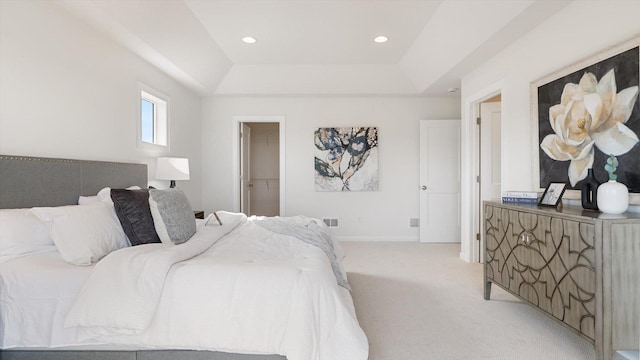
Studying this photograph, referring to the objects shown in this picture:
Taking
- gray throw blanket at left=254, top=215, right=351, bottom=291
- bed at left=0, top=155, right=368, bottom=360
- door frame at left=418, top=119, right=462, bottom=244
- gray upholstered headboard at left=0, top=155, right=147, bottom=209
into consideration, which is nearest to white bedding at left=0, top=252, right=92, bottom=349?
bed at left=0, top=155, right=368, bottom=360

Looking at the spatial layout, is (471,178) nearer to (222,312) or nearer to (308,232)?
(308,232)

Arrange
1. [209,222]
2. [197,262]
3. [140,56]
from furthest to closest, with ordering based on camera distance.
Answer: [140,56] < [209,222] < [197,262]

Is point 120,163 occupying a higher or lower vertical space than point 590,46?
lower

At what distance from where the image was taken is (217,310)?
63.2 inches

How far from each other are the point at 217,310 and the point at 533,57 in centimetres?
329

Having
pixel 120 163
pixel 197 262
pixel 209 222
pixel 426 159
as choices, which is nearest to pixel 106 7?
pixel 120 163

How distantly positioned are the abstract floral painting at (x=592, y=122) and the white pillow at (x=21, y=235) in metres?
3.62

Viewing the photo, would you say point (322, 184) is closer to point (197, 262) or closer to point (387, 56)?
point (387, 56)

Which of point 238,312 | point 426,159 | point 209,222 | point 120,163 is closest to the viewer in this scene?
point 238,312

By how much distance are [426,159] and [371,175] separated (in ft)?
3.07

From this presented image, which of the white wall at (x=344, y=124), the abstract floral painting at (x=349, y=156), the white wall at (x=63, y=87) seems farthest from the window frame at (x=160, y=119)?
the abstract floral painting at (x=349, y=156)

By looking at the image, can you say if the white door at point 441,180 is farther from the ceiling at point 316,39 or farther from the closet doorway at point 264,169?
the closet doorway at point 264,169

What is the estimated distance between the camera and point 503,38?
309cm

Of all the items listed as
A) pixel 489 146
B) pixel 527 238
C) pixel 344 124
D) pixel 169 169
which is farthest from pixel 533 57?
pixel 169 169
